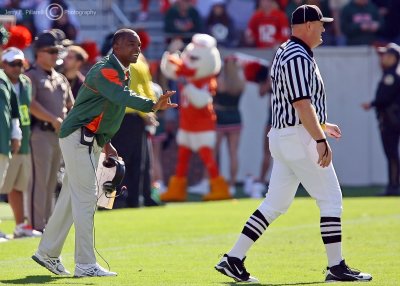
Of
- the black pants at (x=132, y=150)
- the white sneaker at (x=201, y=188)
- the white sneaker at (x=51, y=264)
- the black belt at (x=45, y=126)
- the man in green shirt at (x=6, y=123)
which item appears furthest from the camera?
the white sneaker at (x=201, y=188)

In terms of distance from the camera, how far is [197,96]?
19.2 meters

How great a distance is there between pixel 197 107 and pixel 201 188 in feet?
8.91

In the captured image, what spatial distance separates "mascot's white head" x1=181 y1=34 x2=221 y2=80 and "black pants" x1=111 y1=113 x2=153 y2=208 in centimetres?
180

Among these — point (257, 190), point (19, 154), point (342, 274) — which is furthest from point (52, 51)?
point (257, 190)

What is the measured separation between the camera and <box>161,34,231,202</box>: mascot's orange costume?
19.2 m

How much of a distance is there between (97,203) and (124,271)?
2.19 feet

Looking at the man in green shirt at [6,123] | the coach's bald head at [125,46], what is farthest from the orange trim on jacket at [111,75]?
the man in green shirt at [6,123]

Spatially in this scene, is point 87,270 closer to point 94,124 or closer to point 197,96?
point 94,124

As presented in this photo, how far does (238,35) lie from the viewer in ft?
79.3

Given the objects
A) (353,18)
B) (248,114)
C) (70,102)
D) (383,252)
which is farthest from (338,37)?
(383,252)

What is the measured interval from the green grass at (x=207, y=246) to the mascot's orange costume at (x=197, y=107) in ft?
3.67

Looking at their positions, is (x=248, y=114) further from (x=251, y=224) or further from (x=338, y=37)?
(x=251, y=224)

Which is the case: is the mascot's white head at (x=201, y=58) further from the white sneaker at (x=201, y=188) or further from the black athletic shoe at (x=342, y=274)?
the black athletic shoe at (x=342, y=274)

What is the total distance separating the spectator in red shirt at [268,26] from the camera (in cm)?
2258
